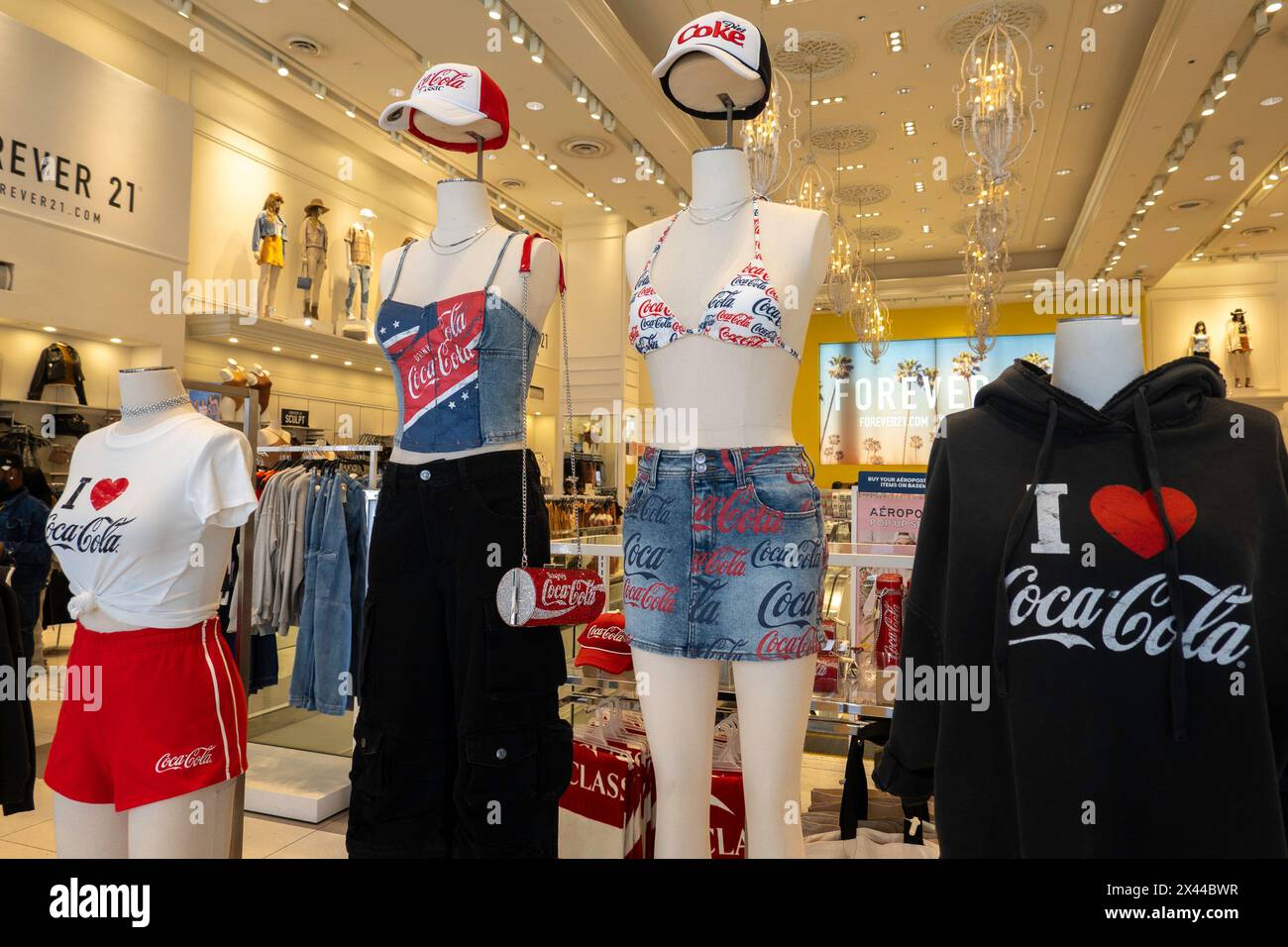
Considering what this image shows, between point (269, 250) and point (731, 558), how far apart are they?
697 cm

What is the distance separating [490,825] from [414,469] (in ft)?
2.26

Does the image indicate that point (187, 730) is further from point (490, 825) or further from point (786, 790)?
point (786, 790)

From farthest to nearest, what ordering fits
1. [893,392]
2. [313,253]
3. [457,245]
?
[893,392], [313,253], [457,245]

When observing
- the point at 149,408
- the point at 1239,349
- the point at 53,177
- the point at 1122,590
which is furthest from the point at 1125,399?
the point at 1239,349

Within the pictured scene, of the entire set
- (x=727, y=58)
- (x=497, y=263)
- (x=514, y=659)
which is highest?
(x=727, y=58)

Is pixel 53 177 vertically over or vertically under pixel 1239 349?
under

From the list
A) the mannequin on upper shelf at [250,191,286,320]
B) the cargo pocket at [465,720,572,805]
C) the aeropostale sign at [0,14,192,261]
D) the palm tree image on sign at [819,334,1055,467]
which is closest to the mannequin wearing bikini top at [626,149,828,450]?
the cargo pocket at [465,720,572,805]

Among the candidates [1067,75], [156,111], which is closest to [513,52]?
[156,111]

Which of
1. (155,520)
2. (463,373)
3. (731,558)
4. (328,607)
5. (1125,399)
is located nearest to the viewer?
(1125,399)

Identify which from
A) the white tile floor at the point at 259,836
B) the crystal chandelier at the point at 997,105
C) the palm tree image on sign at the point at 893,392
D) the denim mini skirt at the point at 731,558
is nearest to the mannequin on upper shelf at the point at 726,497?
the denim mini skirt at the point at 731,558

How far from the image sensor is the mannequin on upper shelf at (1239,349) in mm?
12969

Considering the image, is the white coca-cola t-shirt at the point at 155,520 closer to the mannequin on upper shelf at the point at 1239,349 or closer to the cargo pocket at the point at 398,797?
the cargo pocket at the point at 398,797

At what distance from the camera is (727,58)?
1457 mm

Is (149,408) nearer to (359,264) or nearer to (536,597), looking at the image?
(536,597)
